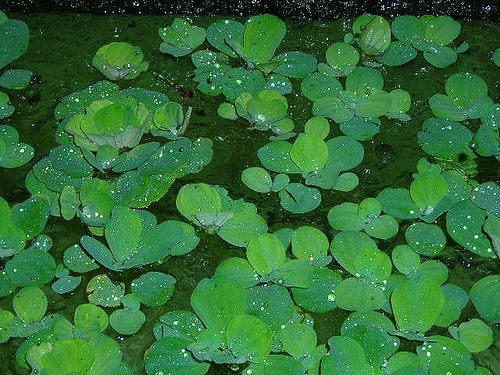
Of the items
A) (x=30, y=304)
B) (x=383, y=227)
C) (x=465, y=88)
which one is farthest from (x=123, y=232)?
(x=465, y=88)

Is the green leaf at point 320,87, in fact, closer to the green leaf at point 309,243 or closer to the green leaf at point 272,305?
the green leaf at point 309,243

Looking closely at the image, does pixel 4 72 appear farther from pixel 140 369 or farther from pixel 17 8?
pixel 140 369

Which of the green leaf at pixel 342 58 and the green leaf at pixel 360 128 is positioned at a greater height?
the green leaf at pixel 342 58

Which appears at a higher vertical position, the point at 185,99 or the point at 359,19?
the point at 359,19

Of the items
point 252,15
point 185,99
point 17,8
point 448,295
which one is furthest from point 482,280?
point 17,8

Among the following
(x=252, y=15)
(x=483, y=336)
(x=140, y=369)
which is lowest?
(x=140, y=369)

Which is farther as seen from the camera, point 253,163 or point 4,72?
point 4,72

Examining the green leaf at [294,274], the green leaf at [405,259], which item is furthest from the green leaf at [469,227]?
the green leaf at [294,274]
